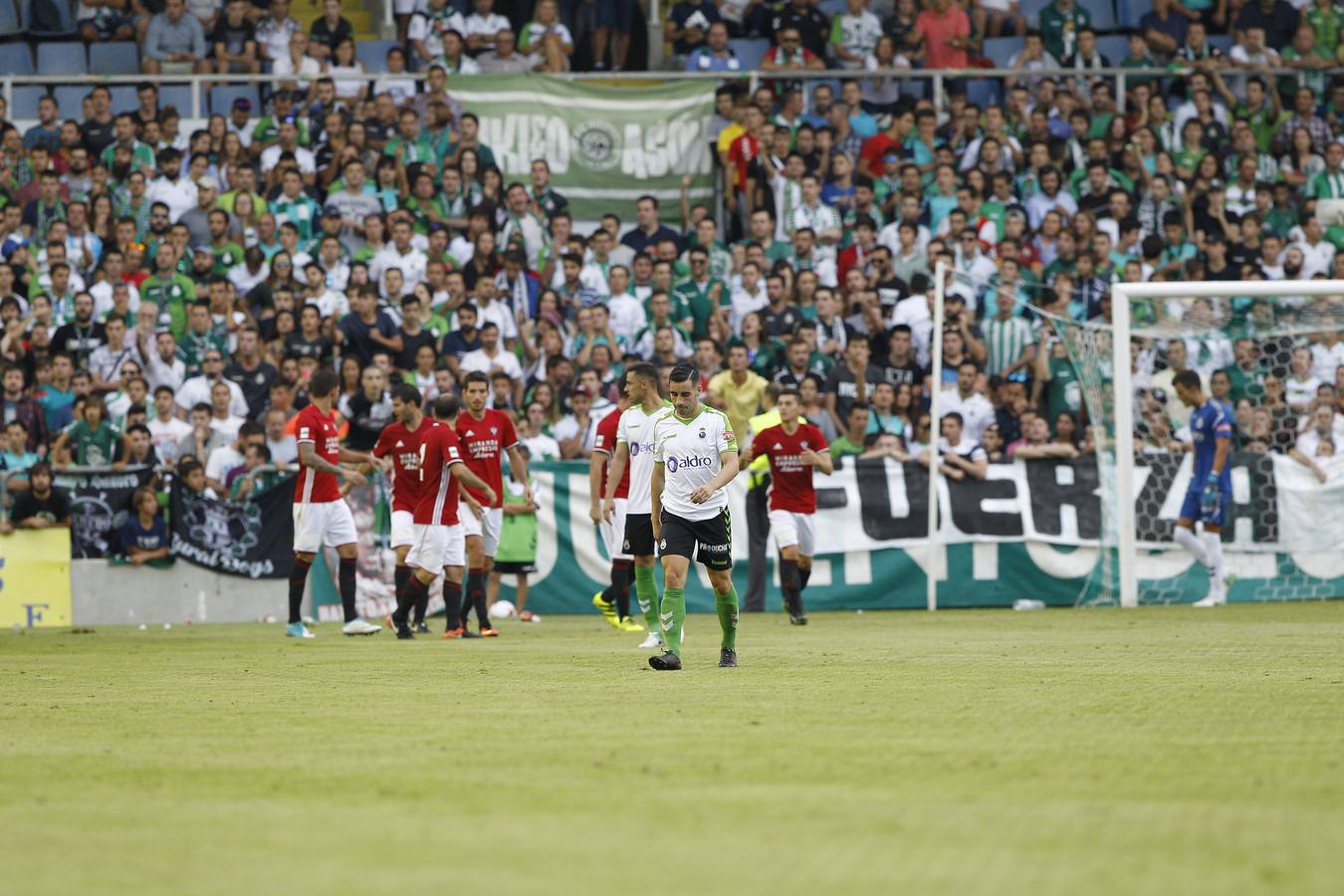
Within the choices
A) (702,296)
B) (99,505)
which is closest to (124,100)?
(99,505)

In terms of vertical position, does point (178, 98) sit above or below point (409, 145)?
above

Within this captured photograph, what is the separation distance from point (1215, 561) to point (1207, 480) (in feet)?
2.98

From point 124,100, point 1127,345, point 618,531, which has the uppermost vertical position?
point 124,100

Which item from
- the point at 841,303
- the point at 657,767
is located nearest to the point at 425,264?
the point at 841,303

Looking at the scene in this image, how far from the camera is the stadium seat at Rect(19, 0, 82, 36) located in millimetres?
27047

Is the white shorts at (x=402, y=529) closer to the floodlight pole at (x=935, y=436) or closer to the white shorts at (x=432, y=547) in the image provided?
the white shorts at (x=432, y=547)

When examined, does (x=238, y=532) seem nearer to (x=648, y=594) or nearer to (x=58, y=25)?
(x=648, y=594)

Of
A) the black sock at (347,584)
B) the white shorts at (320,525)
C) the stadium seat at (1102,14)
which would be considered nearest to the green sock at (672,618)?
the black sock at (347,584)

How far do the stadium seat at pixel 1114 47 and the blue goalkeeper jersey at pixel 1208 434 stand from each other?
8572mm

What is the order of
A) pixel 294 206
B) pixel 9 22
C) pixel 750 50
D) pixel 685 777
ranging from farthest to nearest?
pixel 750 50 < pixel 9 22 < pixel 294 206 < pixel 685 777

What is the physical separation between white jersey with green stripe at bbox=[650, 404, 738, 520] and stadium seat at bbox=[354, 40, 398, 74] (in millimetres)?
15993

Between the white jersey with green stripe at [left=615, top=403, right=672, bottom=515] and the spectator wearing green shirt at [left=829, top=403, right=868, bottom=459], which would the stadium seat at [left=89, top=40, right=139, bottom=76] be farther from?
the white jersey with green stripe at [left=615, top=403, right=672, bottom=515]

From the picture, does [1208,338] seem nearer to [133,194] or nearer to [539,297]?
[539,297]

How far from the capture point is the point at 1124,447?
20.7 metres
